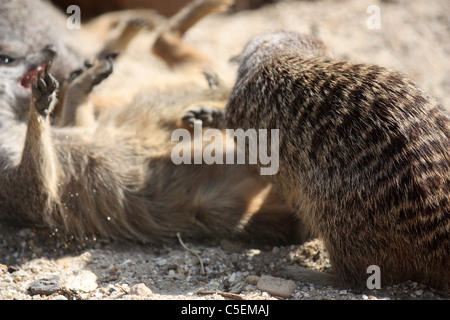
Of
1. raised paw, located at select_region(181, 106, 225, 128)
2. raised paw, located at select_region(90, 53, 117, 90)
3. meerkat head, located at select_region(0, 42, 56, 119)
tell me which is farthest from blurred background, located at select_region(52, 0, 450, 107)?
meerkat head, located at select_region(0, 42, 56, 119)

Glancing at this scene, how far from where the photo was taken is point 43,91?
2.58 metres

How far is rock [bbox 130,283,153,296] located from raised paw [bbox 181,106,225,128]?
3.82ft

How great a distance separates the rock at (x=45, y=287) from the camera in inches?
84.7

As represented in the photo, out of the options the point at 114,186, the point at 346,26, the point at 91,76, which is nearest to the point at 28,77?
the point at 91,76

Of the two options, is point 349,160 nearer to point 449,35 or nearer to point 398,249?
point 398,249

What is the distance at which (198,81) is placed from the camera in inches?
153

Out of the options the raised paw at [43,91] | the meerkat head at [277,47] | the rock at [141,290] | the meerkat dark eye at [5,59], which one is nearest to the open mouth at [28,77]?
the meerkat dark eye at [5,59]

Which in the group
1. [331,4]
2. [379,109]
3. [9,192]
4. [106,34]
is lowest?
[9,192]

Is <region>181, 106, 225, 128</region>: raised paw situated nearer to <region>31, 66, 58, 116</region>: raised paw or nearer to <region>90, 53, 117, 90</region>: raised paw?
<region>90, 53, 117, 90</region>: raised paw

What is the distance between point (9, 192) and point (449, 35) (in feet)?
13.3

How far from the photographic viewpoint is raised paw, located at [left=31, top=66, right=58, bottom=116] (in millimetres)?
2563

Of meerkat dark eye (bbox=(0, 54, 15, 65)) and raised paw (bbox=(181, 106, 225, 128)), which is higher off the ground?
meerkat dark eye (bbox=(0, 54, 15, 65))
